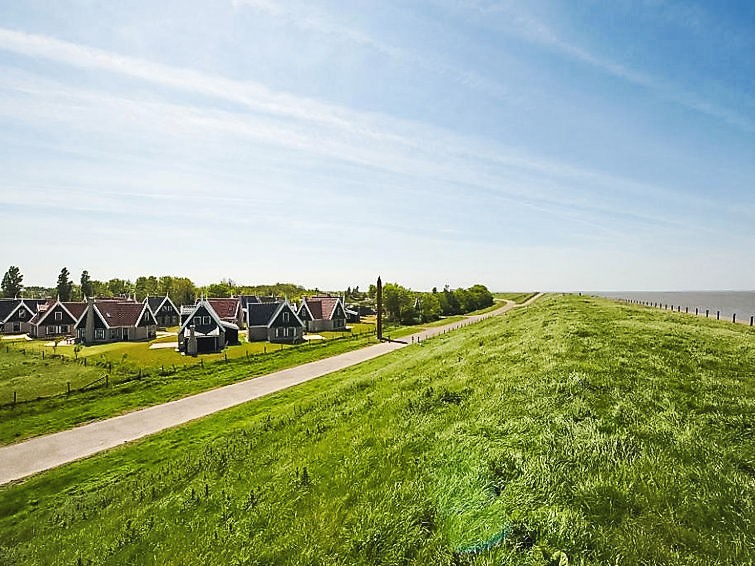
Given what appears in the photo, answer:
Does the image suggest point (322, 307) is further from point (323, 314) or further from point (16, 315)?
point (16, 315)

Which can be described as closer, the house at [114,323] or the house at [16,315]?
the house at [114,323]

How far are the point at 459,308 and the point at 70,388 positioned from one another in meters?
105

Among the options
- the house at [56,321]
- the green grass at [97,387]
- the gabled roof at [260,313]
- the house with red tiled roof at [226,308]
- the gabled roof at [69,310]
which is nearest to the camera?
the green grass at [97,387]

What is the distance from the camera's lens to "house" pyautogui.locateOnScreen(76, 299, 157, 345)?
205 ft

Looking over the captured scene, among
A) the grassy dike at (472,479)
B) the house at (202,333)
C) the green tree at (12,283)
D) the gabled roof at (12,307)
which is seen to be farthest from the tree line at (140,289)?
the grassy dike at (472,479)

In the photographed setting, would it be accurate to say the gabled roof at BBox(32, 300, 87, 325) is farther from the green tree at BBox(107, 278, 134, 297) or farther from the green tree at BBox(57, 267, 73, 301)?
the green tree at BBox(107, 278, 134, 297)

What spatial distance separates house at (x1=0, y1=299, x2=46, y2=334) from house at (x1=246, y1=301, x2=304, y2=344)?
54068 millimetres

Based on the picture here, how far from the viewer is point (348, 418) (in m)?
15.4

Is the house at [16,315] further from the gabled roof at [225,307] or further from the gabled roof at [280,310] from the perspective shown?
the gabled roof at [280,310]

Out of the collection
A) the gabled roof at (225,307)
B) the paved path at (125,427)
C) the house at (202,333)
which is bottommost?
the paved path at (125,427)

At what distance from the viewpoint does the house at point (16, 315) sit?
8081cm

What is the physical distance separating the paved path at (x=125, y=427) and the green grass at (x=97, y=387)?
5.82ft

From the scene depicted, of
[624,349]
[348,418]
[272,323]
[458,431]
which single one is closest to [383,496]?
[458,431]

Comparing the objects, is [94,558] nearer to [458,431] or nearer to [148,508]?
[148,508]
